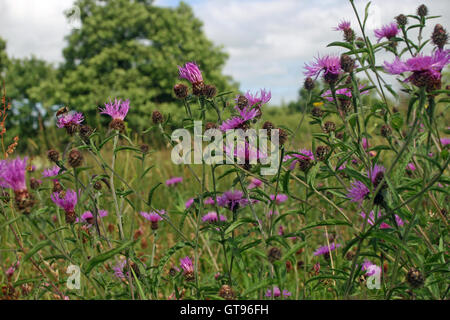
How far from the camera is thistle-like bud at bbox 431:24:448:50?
5.11 feet

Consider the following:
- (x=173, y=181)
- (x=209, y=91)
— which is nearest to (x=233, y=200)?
(x=209, y=91)

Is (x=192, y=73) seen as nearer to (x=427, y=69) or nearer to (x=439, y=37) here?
(x=427, y=69)

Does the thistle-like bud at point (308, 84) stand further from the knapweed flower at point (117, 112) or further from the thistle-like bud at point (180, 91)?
the knapweed flower at point (117, 112)

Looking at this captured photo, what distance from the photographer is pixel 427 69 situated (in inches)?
38.3

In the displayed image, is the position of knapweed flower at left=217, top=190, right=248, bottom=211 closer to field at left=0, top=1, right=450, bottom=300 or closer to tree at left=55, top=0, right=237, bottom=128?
field at left=0, top=1, right=450, bottom=300

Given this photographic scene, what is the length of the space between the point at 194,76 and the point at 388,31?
960mm

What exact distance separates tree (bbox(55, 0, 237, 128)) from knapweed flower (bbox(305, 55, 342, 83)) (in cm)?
→ 1462

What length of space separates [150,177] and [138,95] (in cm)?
1235

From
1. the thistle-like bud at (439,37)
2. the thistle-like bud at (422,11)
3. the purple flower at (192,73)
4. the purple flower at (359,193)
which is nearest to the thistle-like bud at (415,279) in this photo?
the purple flower at (359,193)

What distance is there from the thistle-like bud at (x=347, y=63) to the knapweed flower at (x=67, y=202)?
1021mm

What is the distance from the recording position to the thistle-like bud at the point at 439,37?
1.56m

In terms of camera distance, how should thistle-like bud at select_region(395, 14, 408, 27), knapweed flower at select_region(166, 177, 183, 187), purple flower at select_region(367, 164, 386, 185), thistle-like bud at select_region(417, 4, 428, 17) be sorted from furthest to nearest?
knapweed flower at select_region(166, 177, 183, 187) < thistle-like bud at select_region(417, 4, 428, 17) < thistle-like bud at select_region(395, 14, 408, 27) < purple flower at select_region(367, 164, 386, 185)

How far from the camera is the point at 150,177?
446 centimetres

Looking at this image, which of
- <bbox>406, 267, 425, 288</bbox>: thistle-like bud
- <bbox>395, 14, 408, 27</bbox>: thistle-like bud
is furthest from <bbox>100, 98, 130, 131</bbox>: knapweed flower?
<bbox>395, 14, 408, 27</bbox>: thistle-like bud
